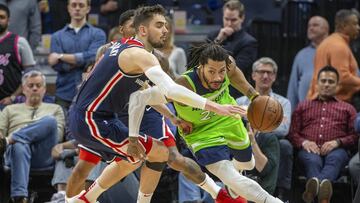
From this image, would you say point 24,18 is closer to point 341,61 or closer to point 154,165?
point 341,61

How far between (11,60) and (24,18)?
0.93m

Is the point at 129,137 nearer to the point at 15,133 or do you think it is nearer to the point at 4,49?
the point at 15,133

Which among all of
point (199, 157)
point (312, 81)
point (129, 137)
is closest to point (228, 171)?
point (199, 157)

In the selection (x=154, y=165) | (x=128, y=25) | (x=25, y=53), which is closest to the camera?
(x=154, y=165)

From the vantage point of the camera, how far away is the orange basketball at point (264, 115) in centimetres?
808

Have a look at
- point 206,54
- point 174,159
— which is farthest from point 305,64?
point 174,159

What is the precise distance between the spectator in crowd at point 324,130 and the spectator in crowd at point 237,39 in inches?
30.9

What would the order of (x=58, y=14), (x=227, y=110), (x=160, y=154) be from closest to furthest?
(x=227, y=110) < (x=160, y=154) < (x=58, y=14)

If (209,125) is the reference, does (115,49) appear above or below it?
above

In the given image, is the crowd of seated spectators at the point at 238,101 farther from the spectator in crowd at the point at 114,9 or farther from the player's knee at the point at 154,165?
the player's knee at the point at 154,165

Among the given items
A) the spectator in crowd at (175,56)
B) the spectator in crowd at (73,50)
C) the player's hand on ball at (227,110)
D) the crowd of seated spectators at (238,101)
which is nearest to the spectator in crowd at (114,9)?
the crowd of seated spectators at (238,101)

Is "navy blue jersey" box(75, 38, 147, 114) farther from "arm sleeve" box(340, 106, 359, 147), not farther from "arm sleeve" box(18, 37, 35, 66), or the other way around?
"arm sleeve" box(340, 106, 359, 147)

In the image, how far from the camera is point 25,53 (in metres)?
11.2

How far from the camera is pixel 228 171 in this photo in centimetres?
846
